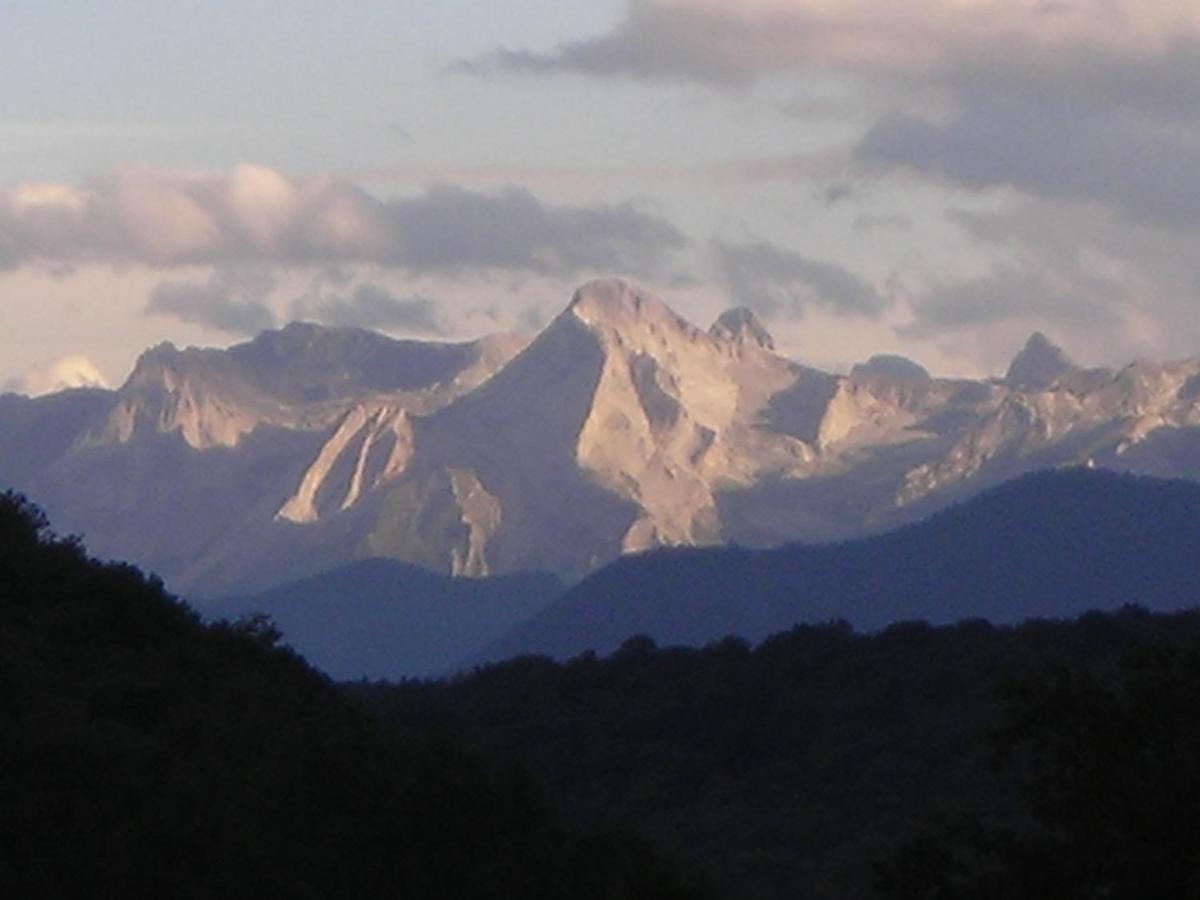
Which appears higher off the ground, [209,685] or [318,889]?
[209,685]

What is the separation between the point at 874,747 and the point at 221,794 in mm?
32735

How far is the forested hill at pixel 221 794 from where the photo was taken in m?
33.3

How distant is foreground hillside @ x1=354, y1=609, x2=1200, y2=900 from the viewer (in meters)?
26.2

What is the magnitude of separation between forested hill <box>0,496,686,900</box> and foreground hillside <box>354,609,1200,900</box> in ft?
14.1

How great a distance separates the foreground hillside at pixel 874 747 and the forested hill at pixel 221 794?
14.1 feet

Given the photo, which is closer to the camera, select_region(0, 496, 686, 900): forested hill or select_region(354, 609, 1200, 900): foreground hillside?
select_region(354, 609, 1200, 900): foreground hillside

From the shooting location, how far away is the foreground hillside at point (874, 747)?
2616cm

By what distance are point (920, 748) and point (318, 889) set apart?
3360 centimetres

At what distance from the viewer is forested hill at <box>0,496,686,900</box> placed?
109ft

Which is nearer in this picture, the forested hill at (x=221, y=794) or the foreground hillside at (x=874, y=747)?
the foreground hillside at (x=874, y=747)

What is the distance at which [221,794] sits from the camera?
3556cm

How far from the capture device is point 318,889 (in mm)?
33688

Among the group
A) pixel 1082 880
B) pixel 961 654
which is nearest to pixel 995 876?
pixel 1082 880

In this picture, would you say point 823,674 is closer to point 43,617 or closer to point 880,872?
point 43,617
